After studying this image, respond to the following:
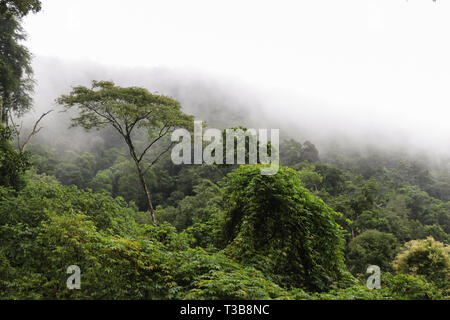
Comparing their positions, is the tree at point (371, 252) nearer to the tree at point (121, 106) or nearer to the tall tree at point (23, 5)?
the tree at point (121, 106)

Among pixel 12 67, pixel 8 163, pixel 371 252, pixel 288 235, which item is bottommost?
pixel 371 252

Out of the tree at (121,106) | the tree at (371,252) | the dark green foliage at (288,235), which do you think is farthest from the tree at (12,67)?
the tree at (371,252)

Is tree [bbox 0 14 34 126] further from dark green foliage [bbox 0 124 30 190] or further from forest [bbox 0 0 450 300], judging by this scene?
dark green foliage [bbox 0 124 30 190]

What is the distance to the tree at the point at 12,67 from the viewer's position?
1348 centimetres

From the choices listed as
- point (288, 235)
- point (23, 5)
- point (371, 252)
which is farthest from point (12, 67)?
point (371, 252)

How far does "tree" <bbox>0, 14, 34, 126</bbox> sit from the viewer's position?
1348 cm

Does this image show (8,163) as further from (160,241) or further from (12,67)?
(12,67)

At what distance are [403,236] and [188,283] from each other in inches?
1199

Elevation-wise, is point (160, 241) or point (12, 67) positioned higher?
point (12, 67)

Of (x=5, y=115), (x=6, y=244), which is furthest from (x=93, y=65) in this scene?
(x=6, y=244)

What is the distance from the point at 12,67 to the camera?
14.3 metres

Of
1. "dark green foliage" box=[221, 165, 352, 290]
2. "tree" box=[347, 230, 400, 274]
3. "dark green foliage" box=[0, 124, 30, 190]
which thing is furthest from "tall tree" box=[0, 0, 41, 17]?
"tree" box=[347, 230, 400, 274]

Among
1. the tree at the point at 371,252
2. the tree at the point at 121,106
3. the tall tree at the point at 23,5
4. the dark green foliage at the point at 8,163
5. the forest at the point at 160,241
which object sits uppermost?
the tall tree at the point at 23,5
